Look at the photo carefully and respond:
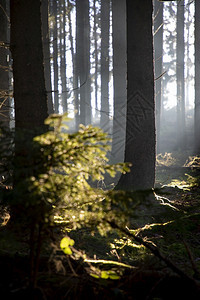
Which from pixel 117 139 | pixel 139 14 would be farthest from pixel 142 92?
pixel 117 139

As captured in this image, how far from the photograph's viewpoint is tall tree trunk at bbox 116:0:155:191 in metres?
6.36

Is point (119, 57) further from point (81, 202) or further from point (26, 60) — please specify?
point (81, 202)

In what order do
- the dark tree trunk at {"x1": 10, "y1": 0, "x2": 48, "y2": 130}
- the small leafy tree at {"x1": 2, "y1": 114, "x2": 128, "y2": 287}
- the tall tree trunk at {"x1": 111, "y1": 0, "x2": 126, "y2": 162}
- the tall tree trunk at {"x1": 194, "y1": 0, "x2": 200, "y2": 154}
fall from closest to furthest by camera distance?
the small leafy tree at {"x1": 2, "y1": 114, "x2": 128, "y2": 287}
the dark tree trunk at {"x1": 10, "y1": 0, "x2": 48, "y2": 130}
the tall tree trunk at {"x1": 111, "y1": 0, "x2": 126, "y2": 162}
the tall tree trunk at {"x1": 194, "y1": 0, "x2": 200, "y2": 154}

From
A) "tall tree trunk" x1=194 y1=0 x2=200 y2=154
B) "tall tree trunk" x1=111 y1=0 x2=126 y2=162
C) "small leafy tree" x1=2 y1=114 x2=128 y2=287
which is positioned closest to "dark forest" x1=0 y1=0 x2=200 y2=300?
"small leafy tree" x1=2 y1=114 x2=128 y2=287

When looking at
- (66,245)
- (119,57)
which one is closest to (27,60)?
(66,245)

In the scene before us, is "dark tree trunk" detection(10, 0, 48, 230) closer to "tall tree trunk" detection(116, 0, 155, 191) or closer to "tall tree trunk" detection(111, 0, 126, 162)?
"tall tree trunk" detection(116, 0, 155, 191)

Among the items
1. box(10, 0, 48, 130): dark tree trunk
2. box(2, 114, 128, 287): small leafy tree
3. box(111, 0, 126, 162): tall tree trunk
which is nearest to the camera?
box(2, 114, 128, 287): small leafy tree

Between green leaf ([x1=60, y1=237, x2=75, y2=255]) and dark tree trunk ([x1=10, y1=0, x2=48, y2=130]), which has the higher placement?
dark tree trunk ([x1=10, y1=0, x2=48, y2=130])

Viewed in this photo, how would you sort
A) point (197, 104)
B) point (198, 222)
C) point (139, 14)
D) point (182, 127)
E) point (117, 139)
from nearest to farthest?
point (198, 222), point (139, 14), point (117, 139), point (197, 104), point (182, 127)

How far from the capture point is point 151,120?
21.7ft

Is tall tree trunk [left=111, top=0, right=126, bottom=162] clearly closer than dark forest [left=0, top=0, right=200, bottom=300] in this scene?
No

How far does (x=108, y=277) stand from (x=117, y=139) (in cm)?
1280

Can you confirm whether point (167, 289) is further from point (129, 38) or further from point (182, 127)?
point (182, 127)

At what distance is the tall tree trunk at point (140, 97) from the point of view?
6.36 metres
